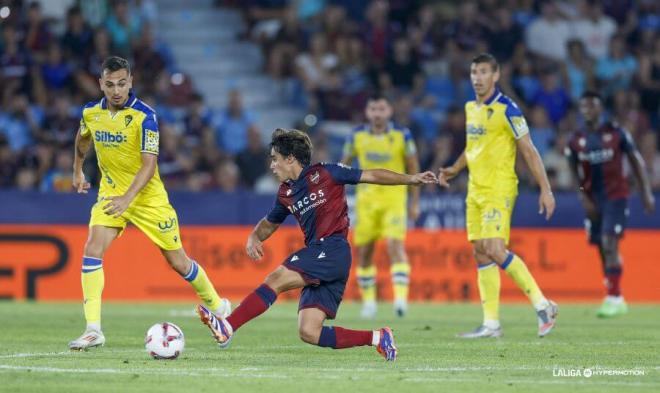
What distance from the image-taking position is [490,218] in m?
12.0

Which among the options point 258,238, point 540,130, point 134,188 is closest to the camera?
point 258,238

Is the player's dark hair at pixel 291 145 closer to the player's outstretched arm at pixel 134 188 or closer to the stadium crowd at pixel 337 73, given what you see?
the player's outstretched arm at pixel 134 188

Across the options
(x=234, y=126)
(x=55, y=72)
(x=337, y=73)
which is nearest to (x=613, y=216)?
(x=234, y=126)

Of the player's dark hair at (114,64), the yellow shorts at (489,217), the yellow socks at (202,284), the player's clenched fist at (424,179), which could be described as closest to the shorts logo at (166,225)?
the yellow socks at (202,284)

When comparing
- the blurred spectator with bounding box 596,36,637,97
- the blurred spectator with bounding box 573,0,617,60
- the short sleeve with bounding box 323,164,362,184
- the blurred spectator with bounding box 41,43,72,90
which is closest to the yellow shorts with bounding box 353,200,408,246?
the short sleeve with bounding box 323,164,362,184

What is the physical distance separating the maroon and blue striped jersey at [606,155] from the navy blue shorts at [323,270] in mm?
7068

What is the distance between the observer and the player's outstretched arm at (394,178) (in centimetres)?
948

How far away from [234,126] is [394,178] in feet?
41.2

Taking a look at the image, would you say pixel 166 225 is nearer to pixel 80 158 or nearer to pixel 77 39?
→ pixel 80 158

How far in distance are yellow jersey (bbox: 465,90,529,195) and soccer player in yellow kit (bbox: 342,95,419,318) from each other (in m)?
3.38

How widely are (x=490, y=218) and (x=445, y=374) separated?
3.45 meters

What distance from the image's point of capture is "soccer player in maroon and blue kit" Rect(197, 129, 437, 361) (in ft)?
31.0

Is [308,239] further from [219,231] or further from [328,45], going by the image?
[328,45]

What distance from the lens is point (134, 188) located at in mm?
10539
